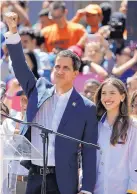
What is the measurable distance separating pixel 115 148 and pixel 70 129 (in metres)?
0.39

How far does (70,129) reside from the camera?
4.36 meters

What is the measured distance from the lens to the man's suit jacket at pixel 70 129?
14.2 ft

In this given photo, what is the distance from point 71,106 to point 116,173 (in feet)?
1.98

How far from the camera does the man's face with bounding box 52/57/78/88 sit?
14.5 ft

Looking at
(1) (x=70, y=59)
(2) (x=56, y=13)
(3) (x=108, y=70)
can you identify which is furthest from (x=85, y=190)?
(2) (x=56, y=13)

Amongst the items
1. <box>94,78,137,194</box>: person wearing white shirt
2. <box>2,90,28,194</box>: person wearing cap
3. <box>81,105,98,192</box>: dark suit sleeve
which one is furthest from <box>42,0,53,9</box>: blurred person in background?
<box>81,105,98,192</box>: dark suit sleeve

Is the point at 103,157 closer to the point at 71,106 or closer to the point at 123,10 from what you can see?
the point at 71,106

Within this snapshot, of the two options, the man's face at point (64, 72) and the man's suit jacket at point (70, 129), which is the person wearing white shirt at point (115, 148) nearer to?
the man's suit jacket at point (70, 129)

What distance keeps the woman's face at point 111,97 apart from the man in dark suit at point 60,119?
19 centimetres

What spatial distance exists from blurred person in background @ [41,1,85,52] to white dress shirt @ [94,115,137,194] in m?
3.99

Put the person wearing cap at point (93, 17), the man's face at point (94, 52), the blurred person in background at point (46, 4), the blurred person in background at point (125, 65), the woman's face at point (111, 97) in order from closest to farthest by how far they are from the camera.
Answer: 1. the woman's face at point (111, 97)
2. the blurred person in background at point (125, 65)
3. the man's face at point (94, 52)
4. the person wearing cap at point (93, 17)
5. the blurred person in background at point (46, 4)

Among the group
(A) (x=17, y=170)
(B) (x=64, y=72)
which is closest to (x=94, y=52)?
(B) (x=64, y=72)

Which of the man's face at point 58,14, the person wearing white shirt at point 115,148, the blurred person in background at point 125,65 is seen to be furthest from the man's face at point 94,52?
the person wearing white shirt at point 115,148

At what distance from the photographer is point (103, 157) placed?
452 cm
